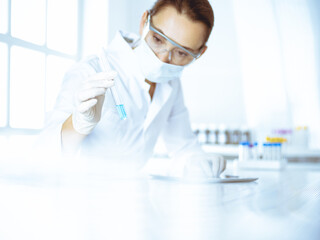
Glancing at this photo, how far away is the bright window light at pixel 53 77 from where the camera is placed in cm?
269

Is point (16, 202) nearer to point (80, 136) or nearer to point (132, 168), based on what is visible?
point (80, 136)

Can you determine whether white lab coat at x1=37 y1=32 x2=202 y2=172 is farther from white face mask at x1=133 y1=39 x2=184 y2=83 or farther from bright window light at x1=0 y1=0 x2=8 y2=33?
bright window light at x1=0 y1=0 x2=8 y2=33

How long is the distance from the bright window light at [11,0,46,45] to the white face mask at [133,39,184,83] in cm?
89

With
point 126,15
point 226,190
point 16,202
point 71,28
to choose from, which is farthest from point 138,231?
point 126,15

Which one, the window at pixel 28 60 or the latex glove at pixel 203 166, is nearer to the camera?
the latex glove at pixel 203 166

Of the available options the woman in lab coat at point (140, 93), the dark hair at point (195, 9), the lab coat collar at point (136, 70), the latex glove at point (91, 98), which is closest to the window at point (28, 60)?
the lab coat collar at point (136, 70)

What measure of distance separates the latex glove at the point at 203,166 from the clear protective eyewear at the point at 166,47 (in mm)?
371

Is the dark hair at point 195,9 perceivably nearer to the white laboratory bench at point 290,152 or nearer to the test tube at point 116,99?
the test tube at point 116,99

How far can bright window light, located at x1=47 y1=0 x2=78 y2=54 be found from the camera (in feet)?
7.55

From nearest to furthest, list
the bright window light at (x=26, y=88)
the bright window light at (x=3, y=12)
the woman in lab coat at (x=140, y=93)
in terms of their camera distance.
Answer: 1. the woman in lab coat at (x=140, y=93)
2. the bright window light at (x=3, y=12)
3. the bright window light at (x=26, y=88)

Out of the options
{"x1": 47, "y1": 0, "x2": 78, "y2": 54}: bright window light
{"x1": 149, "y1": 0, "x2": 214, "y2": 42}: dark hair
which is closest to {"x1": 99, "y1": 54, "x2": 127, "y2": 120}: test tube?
{"x1": 149, "y1": 0, "x2": 214, "y2": 42}: dark hair

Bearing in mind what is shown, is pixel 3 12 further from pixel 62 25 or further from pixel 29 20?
pixel 62 25

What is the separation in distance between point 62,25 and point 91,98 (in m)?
2.16

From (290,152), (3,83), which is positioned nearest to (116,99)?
(3,83)
